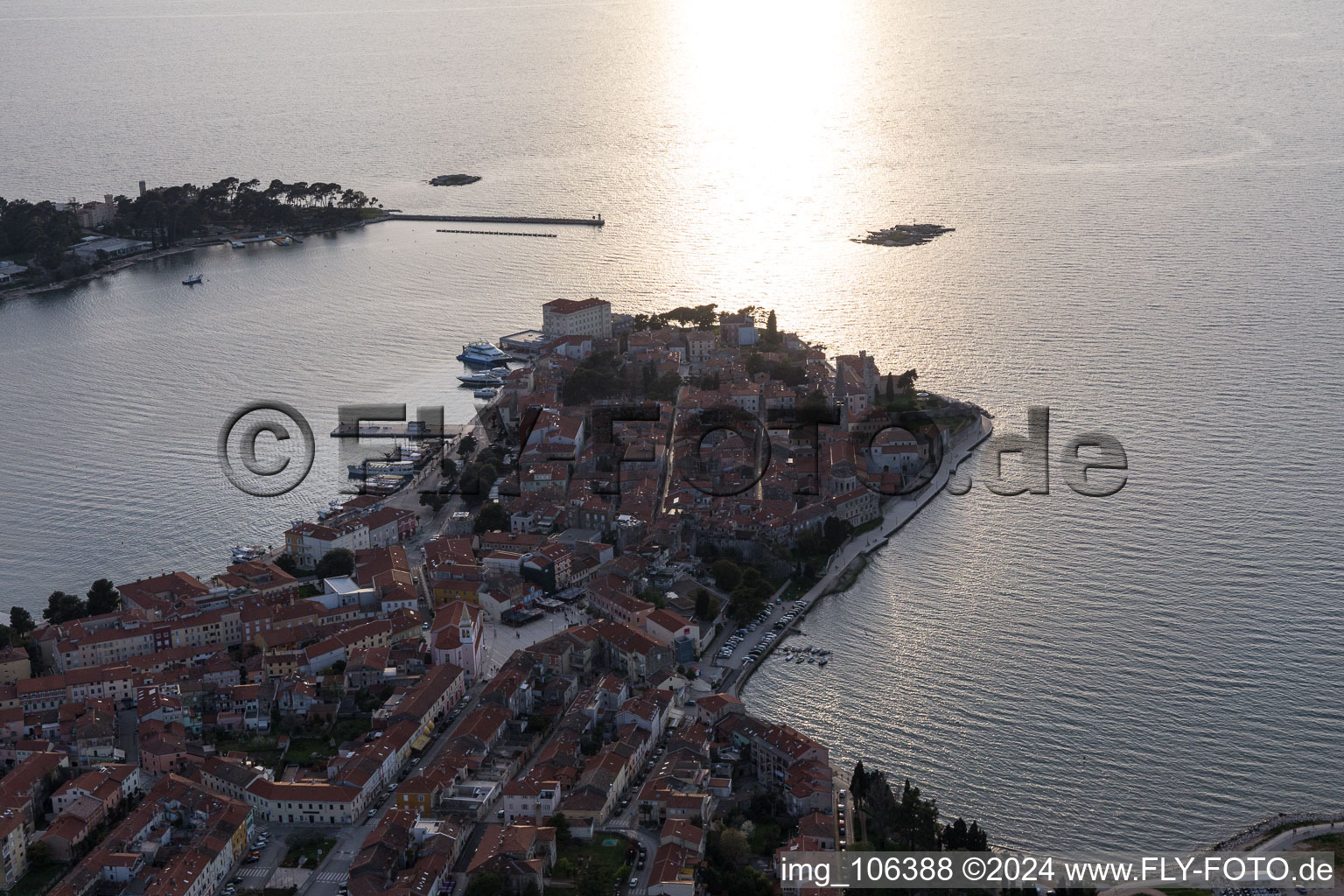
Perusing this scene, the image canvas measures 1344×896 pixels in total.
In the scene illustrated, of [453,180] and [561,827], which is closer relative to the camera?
[561,827]

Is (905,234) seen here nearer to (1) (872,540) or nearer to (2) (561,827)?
(1) (872,540)

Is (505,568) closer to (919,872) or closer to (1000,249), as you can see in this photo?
(919,872)

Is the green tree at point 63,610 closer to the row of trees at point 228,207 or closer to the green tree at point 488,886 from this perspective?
the green tree at point 488,886

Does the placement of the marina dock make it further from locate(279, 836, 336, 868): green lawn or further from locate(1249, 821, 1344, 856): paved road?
locate(1249, 821, 1344, 856): paved road

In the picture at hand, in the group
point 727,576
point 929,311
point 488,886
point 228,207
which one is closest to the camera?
point 488,886

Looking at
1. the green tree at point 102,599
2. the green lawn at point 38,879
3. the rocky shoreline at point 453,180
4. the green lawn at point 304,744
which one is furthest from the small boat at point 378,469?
the rocky shoreline at point 453,180

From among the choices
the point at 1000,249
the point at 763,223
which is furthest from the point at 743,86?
the point at 1000,249

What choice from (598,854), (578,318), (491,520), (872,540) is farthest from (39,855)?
(578,318)
